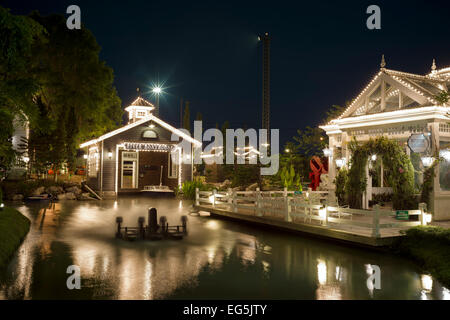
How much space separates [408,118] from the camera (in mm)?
15516

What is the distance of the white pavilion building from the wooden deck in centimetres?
371

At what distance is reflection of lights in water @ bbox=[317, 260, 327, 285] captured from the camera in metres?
8.49

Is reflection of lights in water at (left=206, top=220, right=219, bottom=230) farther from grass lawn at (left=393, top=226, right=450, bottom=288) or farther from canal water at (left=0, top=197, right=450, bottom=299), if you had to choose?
grass lawn at (left=393, top=226, right=450, bottom=288)

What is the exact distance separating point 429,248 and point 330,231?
3153 millimetres

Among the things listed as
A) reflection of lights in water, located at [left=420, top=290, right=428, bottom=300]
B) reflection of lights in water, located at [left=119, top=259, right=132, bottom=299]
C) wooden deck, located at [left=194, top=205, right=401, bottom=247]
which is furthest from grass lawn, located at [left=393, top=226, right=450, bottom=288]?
reflection of lights in water, located at [left=119, top=259, right=132, bottom=299]

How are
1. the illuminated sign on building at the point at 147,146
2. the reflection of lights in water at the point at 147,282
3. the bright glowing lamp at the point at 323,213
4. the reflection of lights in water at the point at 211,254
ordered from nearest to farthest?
the reflection of lights in water at the point at 147,282 → the reflection of lights in water at the point at 211,254 → the bright glowing lamp at the point at 323,213 → the illuminated sign on building at the point at 147,146

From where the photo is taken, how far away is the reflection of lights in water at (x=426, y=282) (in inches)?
317

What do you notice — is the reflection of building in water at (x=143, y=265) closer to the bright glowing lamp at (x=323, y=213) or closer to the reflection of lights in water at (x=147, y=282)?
the reflection of lights in water at (x=147, y=282)

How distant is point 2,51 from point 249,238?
30.4 feet

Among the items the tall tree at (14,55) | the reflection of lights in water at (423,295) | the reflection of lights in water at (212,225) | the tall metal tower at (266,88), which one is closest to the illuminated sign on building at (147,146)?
the tall metal tower at (266,88)

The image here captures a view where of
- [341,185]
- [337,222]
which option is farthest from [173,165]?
[337,222]

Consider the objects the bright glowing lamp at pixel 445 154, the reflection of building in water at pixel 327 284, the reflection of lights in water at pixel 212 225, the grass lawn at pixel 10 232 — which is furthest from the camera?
the reflection of lights in water at pixel 212 225

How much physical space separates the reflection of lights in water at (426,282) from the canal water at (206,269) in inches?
0.8
